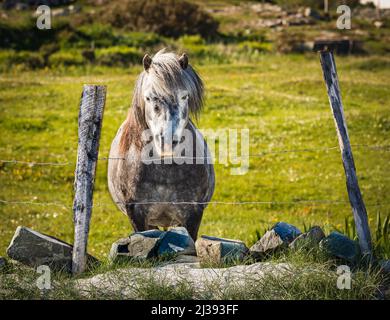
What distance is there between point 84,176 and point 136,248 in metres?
1.04

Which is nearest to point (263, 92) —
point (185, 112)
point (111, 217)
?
point (111, 217)

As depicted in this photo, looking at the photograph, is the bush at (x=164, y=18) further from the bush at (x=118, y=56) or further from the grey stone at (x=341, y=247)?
the grey stone at (x=341, y=247)

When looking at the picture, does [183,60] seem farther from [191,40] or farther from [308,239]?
[191,40]

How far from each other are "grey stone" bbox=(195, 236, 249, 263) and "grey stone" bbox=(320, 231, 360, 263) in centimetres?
94

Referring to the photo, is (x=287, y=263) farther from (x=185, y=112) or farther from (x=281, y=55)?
(x=281, y=55)

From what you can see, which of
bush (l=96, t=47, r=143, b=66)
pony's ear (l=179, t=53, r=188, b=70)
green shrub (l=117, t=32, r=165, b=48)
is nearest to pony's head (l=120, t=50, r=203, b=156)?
pony's ear (l=179, t=53, r=188, b=70)

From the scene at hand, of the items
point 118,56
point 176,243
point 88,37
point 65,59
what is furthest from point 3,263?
point 88,37

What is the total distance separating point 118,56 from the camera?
1115 inches

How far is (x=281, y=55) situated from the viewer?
30.8m

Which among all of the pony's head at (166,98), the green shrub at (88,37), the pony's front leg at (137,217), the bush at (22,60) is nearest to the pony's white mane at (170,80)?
the pony's head at (166,98)

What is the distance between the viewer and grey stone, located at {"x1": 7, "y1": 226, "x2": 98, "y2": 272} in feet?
24.3

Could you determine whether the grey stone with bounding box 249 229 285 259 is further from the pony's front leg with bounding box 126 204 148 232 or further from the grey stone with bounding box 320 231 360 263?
the pony's front leg with bounding box 126 204 148 232

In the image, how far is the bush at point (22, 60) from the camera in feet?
92.2
